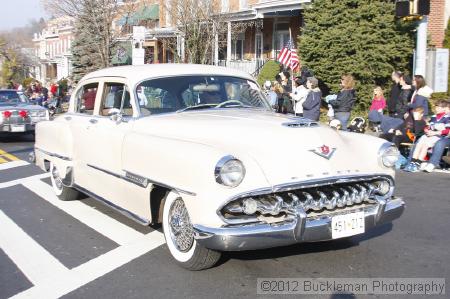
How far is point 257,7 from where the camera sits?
24.8m

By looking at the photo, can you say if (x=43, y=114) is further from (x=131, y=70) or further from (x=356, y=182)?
(x=356, y=182)

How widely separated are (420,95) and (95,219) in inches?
296

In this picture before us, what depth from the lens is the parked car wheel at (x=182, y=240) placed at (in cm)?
460

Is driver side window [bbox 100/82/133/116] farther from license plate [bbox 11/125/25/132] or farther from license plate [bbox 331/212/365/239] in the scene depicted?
license plate [bbox 11/125/25/132]

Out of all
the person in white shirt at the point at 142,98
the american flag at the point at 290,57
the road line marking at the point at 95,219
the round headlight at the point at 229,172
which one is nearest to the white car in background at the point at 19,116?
the road line marking at the point at 95,219

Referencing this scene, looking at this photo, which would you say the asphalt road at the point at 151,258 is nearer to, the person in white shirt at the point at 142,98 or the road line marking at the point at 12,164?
the person in white shirt at the point at 142,98

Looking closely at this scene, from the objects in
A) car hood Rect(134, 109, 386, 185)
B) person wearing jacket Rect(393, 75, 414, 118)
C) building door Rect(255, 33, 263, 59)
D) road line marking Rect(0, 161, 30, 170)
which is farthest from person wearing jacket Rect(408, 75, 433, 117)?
building door Rect(255, 33, 263, 59)

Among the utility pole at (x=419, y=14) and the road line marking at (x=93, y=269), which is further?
the utility pole at (x=419, y=14)

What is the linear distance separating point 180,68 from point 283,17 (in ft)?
66.8

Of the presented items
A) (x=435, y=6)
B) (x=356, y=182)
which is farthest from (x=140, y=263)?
(x=435, y=6)

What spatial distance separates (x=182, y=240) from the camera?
15.7ft

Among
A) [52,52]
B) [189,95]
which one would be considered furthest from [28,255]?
[52,52]

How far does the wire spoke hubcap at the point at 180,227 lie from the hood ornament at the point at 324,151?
1.25m

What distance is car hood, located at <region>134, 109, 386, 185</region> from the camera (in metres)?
4.39
